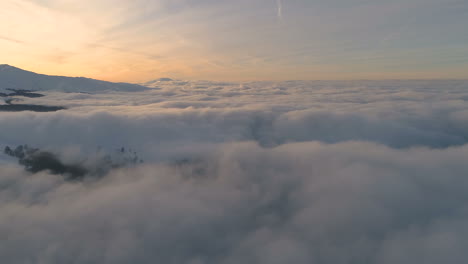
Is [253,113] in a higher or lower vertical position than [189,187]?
higher

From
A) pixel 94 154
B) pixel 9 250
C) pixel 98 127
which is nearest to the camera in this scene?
pixel 9 250

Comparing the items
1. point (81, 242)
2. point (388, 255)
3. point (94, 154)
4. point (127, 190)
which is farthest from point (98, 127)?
point (388, 255)

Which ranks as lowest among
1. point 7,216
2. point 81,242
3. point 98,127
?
point 81,242

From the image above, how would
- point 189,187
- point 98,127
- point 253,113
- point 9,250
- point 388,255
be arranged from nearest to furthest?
point 9,250, point 388,255, point 189,187, point 98,127, point 253,113

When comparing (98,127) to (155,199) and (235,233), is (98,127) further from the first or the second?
(235,233)

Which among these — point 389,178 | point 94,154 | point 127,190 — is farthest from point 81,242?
point 389,178

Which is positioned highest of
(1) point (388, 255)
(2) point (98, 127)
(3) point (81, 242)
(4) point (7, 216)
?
(2) point (98, 127)

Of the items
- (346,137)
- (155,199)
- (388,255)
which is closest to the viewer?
(388,255)

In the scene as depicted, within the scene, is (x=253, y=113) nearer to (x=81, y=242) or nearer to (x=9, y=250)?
(x=81, y=242)

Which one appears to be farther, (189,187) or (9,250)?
(189,187)
